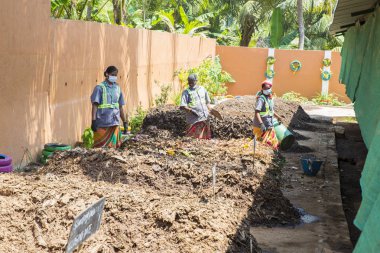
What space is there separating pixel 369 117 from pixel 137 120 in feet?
20.9

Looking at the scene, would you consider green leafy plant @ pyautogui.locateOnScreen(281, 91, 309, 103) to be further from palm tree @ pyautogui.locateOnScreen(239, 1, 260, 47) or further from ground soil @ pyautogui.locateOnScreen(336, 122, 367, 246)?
palm tree @ pyautogui.locateOnScreen(239, 1, 260, 47)

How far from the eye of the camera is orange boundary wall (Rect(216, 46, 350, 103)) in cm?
2644

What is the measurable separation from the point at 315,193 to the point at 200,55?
15.8m

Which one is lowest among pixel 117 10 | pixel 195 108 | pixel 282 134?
pixel 282 134

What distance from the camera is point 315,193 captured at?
954 cm

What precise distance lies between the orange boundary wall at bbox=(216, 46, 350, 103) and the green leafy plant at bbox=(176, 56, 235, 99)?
1.43 meters

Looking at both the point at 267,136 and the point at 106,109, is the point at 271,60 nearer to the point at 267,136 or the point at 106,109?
the point at 267,136

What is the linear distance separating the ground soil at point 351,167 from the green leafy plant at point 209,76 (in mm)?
4946

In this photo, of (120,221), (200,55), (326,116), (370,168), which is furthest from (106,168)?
Result: (200,55)

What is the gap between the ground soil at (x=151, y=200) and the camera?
15.9ft

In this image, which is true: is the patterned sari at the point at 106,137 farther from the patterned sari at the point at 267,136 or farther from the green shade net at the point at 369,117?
the green shade net at the point at 369,117

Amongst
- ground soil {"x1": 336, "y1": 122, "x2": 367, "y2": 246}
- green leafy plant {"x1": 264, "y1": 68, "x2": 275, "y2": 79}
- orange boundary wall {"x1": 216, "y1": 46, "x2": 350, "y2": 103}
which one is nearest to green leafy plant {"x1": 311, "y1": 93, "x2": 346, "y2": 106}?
orange boundary wall {"x1": 216, "y1": 46, "x2": 350, "y2": 103}

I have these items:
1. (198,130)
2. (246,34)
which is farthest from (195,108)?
(246,34)

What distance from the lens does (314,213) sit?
8344mm
